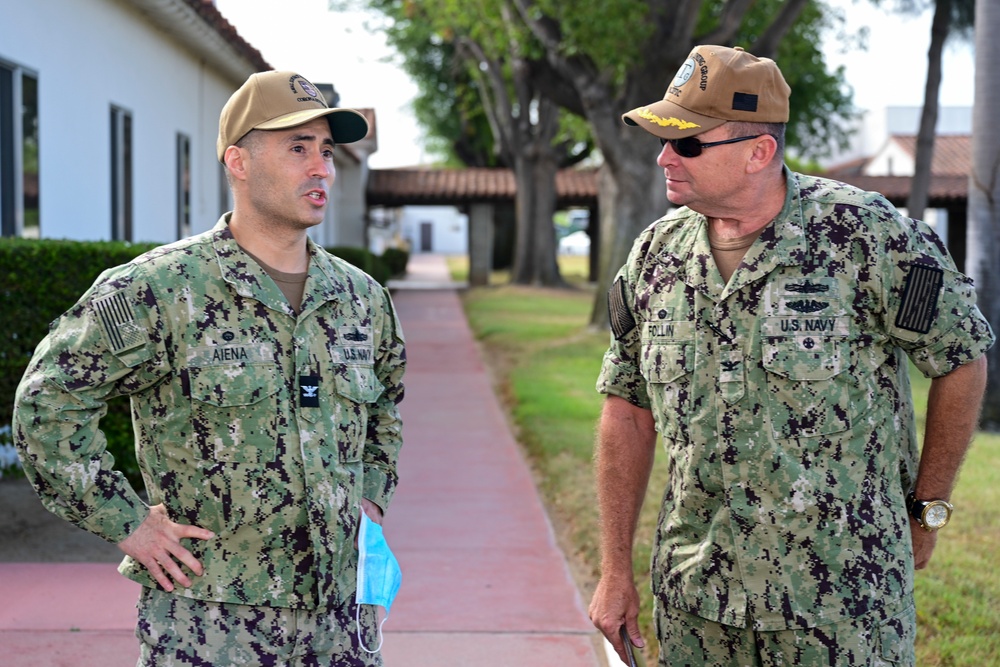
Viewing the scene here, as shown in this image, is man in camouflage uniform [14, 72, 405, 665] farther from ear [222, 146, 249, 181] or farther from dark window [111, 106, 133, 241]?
dark window [111, 106, 133, 241]

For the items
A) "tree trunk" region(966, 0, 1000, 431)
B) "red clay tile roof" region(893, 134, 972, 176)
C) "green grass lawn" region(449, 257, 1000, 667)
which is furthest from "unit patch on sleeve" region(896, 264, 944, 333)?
"red clay tile roof" region(893, 134, 972, 176)

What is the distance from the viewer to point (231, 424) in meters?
2.83

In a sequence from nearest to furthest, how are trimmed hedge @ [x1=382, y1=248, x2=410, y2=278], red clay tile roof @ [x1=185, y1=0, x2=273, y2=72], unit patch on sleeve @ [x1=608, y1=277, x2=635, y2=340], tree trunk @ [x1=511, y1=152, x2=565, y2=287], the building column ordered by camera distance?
unit patch on sleeve @ [x1=608, y1=277, x2=635, y2=340] → red clay tile roof @ [x1=185, y1=0, x2=273, y2=72] → tree trunk @ [x1=511, y1=152, x2=565, y2=287] → the building column → trimmed hedge @ [x1=382, y1=248, x2=410, y2=278]

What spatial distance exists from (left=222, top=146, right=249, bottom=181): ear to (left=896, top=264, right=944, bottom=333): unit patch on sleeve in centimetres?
161

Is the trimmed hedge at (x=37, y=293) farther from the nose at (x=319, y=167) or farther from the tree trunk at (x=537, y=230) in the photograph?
the tree trunk at (x=537, y=230)

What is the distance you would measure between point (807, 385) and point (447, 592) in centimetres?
368

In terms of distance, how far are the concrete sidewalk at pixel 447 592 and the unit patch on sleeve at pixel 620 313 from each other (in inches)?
93.8

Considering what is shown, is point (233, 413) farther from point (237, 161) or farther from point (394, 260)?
point (394, 260)

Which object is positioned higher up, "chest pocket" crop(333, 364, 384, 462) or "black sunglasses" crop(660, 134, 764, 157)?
"black sunglasses" crop(660, 134, 764, 157)

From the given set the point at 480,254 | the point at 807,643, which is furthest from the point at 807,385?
the point at 480,254

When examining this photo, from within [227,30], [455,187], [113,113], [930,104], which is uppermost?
[227,30]

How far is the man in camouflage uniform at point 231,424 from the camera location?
2.73 metres

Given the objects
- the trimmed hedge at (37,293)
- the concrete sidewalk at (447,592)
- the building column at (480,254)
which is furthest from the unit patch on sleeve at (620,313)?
the building column at (480,254)

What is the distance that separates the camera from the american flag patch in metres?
2.72
